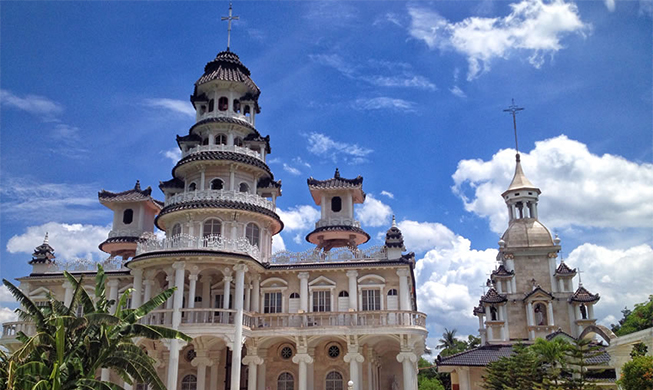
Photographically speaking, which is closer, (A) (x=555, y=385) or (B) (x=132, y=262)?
(A) (x=555, y=385)

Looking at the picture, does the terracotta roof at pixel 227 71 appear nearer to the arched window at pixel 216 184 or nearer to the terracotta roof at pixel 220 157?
the terracotta roof at pixel 220 157

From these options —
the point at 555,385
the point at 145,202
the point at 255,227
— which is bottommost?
the point at 555,385

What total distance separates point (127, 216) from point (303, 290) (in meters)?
18.3

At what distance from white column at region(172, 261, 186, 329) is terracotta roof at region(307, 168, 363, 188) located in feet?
50.4

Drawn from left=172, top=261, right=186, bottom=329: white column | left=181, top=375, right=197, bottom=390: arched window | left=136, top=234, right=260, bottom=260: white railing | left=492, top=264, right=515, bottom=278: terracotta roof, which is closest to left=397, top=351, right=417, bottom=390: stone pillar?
left=136, top=234, right=260, bottom=260: white railing

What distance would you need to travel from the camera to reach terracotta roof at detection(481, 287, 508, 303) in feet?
161

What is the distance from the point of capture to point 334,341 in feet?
123

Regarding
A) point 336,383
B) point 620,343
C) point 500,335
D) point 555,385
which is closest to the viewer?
point 620,343

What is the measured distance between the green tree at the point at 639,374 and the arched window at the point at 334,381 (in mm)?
19622

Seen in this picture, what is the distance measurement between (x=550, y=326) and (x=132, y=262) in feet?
114

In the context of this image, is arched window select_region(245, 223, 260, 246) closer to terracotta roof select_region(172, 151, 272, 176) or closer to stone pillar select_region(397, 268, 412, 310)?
terracotta roof select_region(172, 151, 272, 176)

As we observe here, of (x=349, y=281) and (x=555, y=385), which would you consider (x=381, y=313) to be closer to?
(x=349, y=281)

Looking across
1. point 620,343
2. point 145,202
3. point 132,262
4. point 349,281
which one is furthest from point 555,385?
point 145,202

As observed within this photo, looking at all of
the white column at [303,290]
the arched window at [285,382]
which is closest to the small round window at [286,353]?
the arched window at [285,382]
